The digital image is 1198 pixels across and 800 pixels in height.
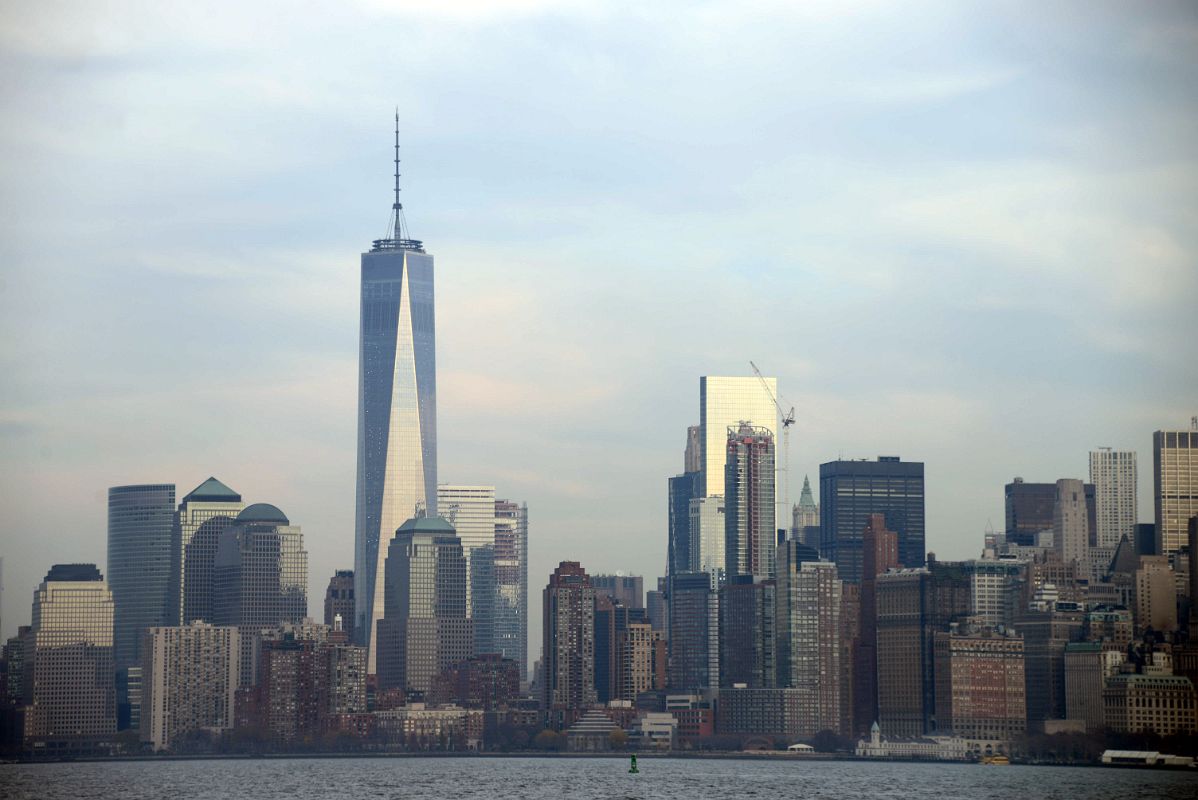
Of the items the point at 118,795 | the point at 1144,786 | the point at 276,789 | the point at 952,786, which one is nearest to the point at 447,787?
the point at 276,789

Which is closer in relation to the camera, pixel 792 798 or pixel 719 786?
pixel 792 798

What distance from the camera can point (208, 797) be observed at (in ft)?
552

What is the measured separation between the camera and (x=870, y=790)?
183m

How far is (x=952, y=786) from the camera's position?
19450cm

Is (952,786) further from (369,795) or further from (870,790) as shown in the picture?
(369,795)

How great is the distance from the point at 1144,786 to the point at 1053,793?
13.8m

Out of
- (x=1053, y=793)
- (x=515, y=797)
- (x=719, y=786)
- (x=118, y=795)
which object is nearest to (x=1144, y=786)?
(x=1053, y=793)

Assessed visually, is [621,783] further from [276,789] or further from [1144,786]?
[1144,786]

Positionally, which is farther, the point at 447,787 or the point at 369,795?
the point at 447,787

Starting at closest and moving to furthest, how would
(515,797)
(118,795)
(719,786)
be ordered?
1. (515,797)
2. (118,795)
3. (719,786)

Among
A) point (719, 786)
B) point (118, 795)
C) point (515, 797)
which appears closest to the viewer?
point (515, 797)

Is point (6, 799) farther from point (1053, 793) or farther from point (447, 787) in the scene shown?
point (1053, 793)

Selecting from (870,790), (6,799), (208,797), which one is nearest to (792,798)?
(870,790)

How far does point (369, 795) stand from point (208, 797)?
12232 mm
